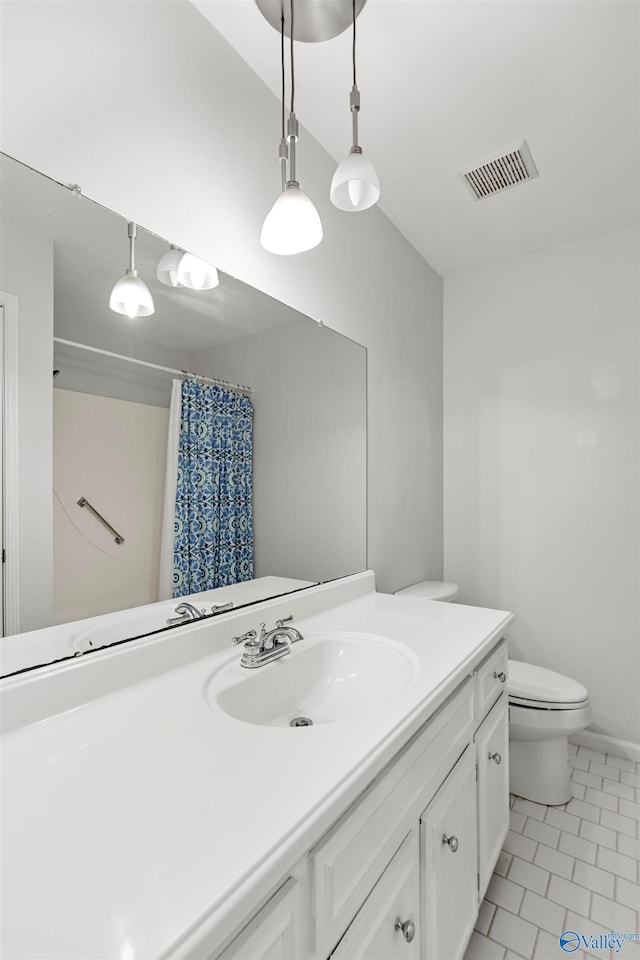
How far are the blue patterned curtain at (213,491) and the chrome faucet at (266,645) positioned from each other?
204mm

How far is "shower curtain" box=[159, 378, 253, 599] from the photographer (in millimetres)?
1173

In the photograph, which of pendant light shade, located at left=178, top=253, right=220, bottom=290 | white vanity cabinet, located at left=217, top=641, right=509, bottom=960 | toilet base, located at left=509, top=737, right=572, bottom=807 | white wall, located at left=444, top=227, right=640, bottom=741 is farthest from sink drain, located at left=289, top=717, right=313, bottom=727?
white wall, located at left=444, top=227, right=640, bottom=741

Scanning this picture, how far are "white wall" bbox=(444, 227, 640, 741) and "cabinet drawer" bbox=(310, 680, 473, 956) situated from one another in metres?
1.64

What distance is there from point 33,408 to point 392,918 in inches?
43.5

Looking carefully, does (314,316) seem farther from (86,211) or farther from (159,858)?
(159,858)

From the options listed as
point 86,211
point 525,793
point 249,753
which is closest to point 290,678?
point 249,753

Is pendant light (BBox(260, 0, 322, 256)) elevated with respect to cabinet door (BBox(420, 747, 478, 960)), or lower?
elevated

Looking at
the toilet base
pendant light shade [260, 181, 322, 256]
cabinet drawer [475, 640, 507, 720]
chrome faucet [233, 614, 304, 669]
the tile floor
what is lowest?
the tile floor

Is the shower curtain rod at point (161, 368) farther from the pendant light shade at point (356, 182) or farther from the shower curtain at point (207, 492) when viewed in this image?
the pendant light shade at point (356, 182)

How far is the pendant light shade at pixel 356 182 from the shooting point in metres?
1.18

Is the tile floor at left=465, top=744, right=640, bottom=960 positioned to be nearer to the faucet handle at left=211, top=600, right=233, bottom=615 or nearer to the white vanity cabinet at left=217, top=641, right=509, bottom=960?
the white vanity cabinet at left=217, top=641, right=509, bottom=960

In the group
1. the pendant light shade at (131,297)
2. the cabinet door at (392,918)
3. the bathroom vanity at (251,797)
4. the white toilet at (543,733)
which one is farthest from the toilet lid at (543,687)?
the pendant light shade at (131,297)

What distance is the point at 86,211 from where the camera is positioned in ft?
3.23

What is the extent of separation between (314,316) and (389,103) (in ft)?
2.41
